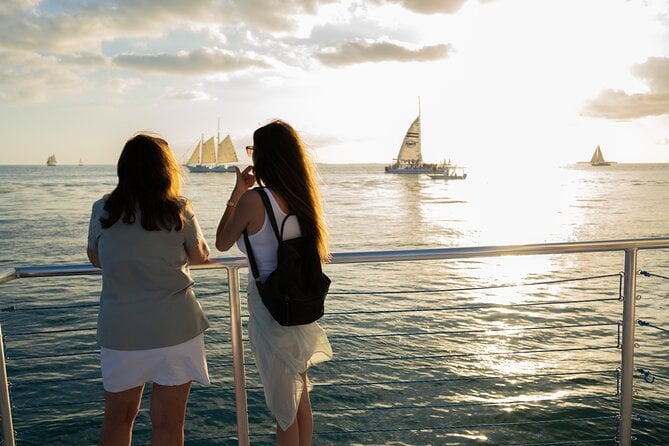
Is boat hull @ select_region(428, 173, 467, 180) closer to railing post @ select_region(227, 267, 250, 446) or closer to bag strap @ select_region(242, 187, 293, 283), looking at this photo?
railing post @ select_region(227, 267, 250, 446)

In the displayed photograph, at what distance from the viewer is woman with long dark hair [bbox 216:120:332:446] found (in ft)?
6.29

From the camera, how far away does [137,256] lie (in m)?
1.88

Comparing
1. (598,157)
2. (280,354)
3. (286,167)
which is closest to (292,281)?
(280,354)

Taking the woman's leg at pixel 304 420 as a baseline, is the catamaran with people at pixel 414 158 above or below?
above

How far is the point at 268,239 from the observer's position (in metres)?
1.93

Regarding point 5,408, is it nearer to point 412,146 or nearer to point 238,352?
point 238,352

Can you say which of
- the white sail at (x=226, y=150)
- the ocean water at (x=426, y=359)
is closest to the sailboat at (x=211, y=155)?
the white sail at (x=226, y=150)

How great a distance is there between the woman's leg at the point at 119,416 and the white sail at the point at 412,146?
283 feet

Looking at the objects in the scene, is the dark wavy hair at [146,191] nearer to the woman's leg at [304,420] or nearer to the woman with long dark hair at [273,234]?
the woman with long dark hair at [273,234]

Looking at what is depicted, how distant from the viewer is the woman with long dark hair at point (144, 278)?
1876mm

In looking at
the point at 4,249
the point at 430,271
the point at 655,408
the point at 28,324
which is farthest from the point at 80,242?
the point at 655,408

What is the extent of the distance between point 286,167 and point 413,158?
293 feet

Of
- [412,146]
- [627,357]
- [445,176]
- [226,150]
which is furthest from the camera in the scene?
[226,150]

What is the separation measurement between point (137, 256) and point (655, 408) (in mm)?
5816
